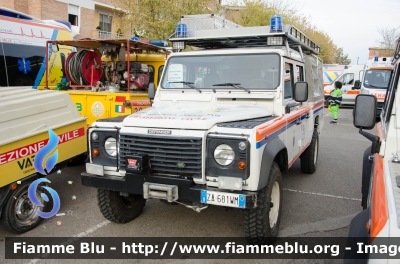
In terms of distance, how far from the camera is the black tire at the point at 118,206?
3928mm

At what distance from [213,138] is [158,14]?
10.9 meters

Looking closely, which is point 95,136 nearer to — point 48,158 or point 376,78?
point 48,158

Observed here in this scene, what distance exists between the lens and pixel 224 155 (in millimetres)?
3137

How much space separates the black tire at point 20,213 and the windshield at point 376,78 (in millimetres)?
15068

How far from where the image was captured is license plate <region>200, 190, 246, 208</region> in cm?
302

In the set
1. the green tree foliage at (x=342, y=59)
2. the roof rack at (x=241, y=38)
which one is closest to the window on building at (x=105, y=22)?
the roof rack at (x=241, y=38)

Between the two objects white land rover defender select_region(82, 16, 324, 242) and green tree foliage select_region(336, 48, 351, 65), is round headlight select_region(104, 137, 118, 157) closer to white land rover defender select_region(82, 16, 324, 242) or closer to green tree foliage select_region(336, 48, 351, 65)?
white land rover defender select_region(82, 16, 324, 242)

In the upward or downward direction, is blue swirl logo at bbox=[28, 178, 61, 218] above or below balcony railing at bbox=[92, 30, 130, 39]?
below

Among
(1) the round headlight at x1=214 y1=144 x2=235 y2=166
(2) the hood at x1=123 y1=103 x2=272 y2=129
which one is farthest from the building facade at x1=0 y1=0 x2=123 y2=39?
(1) the round headlight at x1=214 y1=144 x2=235 y2=166

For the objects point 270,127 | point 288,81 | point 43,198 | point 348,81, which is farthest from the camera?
point 348,81

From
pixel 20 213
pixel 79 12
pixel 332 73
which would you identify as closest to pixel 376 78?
pixel 332 73

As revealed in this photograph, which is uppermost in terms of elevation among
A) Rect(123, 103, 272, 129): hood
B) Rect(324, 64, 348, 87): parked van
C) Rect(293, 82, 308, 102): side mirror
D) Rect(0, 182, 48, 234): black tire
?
Rect(324, 64, 348, 87): parked van

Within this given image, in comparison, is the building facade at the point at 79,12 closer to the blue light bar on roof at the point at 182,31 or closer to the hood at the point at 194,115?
the blue light bar on roof at the point at 182,31

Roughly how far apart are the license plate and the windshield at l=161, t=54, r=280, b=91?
5.65 feet
